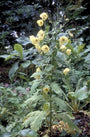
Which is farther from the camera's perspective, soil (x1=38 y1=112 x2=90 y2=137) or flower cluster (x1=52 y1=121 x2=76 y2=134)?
soil (x1=38 y1=112 x2=90 y2=137)

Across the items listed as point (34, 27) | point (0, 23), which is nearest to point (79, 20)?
point (34, 27)

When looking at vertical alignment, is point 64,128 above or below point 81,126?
above

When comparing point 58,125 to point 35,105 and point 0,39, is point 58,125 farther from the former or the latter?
point 0,39

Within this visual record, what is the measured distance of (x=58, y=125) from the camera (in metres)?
1.55

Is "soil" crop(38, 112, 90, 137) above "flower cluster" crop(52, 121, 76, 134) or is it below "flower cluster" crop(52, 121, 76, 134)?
below

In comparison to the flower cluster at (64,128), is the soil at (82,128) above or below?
below

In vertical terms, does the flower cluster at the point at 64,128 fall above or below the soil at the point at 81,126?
above

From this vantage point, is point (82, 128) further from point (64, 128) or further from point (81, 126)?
point (64, 128)

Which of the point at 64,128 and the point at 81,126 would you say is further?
the point at 81,126

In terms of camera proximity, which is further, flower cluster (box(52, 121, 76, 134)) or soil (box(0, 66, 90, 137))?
soil (box(0, 66, 90, 137))

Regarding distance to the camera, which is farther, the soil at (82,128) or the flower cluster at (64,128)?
the soil at (82,128)

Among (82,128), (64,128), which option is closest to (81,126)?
(82,128)

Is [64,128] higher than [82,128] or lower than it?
higher

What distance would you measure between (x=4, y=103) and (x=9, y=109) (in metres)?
0.15
